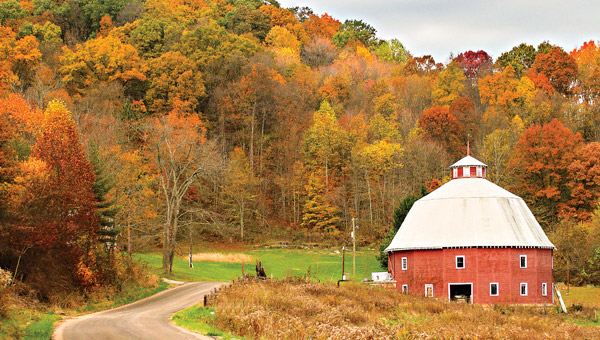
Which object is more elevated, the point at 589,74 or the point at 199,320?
the point at 589,74

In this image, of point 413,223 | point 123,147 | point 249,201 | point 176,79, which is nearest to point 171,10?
point 176,79

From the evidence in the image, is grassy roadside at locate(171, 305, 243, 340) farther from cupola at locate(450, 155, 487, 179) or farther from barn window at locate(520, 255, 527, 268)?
cupola at locate(450, 155, 487, 179)

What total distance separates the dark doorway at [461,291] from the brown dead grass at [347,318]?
1104 centimetres

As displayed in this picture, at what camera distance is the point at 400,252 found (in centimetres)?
5084

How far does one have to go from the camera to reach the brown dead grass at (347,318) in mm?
23719

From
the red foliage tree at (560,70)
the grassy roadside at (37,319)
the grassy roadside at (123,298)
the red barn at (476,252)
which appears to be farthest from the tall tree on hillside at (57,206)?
the red foliage tree at (560,70)

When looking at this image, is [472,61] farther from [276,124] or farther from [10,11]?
[10,11]

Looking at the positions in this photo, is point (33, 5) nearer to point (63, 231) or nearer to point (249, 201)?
point (249, 201)

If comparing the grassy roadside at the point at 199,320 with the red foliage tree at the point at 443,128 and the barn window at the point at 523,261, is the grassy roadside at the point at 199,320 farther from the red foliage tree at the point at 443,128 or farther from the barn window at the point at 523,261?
the red foliage tree at the point at 443,128

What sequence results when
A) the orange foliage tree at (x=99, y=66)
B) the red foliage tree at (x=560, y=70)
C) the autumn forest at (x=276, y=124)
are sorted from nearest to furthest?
the autumn forest at (x=276, y=124) → the orange foliage tree at (x=99, y=66) → the red foliage tree at (x=560, y=70)

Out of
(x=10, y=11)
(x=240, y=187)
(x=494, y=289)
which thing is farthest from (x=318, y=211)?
(x=10, y=11)

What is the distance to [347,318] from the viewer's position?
27.6 meters

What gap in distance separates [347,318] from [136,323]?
8.34 metres

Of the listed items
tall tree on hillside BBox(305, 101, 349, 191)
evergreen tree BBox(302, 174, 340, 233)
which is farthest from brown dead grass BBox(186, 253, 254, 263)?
tall tree on hillside BBox(305, 101, 349, 191)
